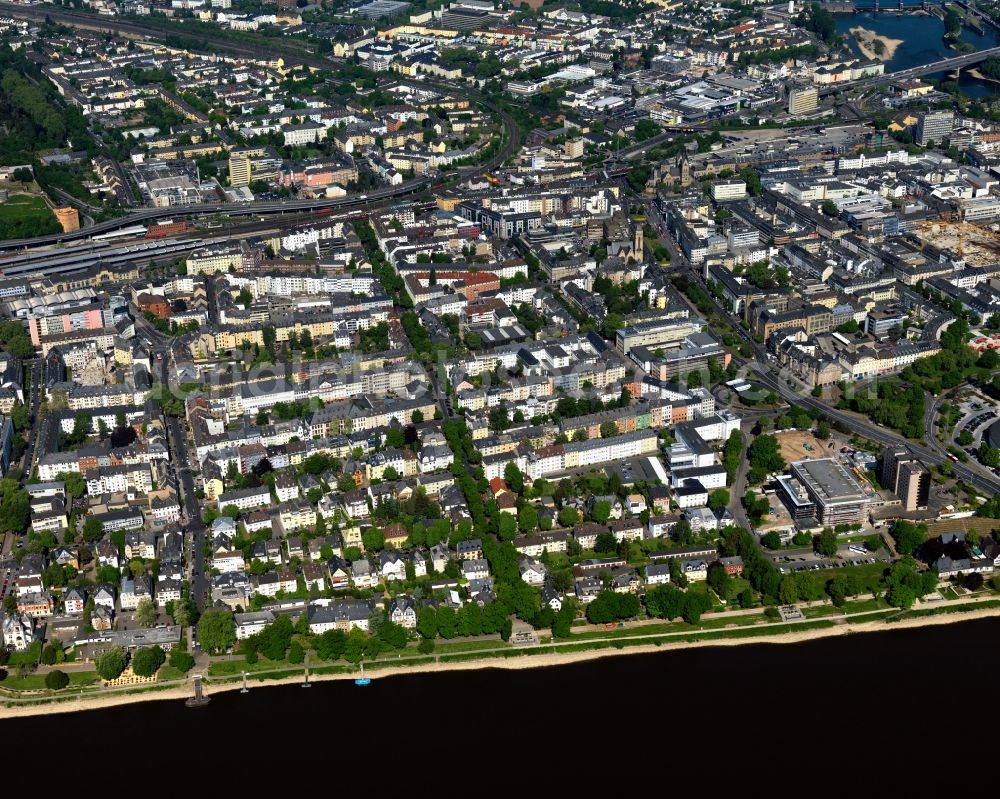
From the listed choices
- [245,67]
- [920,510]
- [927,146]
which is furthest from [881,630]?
[245,67]

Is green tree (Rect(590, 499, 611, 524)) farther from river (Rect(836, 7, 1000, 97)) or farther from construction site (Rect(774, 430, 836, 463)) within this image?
river (Rect(836, 7, 1000, 97))

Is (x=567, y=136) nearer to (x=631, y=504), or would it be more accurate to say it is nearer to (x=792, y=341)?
(x=792, y=341)

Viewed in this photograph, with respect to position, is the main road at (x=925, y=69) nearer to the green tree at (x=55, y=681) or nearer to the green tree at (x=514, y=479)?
the green tree at (x=514, y=479)

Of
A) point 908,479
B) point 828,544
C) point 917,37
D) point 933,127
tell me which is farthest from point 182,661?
point 917,37

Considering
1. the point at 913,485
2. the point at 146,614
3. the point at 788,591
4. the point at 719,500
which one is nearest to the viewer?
the point at 146,614

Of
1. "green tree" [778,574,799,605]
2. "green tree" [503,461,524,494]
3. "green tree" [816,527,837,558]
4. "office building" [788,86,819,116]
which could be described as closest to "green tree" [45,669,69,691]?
"green tree" [503,461,524,494]

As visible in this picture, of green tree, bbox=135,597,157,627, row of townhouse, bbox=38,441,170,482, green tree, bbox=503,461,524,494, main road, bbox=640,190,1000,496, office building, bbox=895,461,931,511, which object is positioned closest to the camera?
green tree, bbox=135,597,157,627

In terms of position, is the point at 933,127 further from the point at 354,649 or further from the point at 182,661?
the point at 182,661
